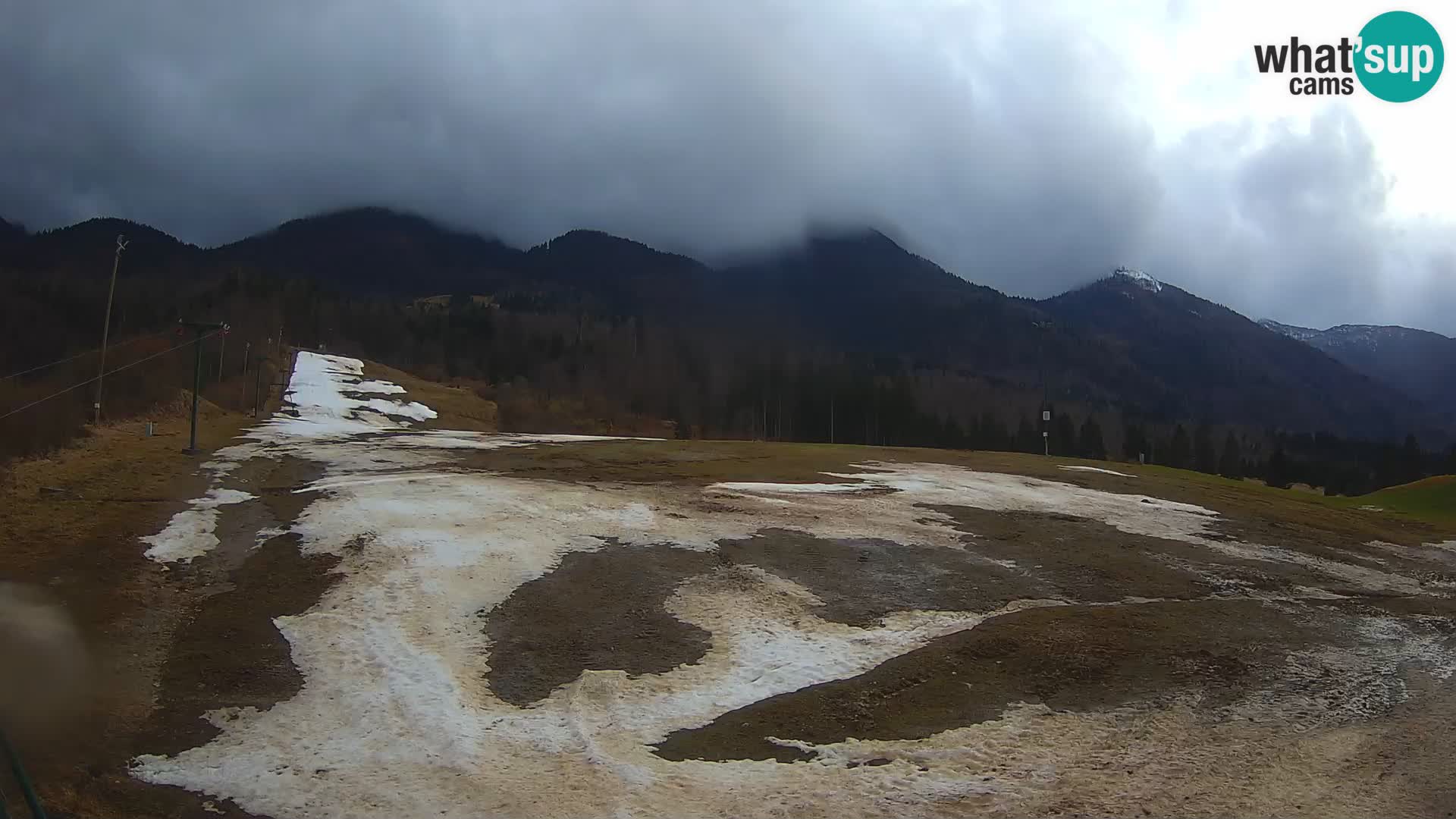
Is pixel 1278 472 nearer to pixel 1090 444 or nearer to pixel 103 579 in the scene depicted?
pixel 1090 444

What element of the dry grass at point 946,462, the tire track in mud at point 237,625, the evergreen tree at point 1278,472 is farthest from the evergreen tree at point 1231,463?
the tire track in mud at point 237,625

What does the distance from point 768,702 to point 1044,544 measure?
11.8 metres

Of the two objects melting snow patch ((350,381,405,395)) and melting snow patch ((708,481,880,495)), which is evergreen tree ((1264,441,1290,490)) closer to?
melting snow patch ((708,481,880,495))

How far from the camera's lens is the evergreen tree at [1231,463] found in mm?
109231

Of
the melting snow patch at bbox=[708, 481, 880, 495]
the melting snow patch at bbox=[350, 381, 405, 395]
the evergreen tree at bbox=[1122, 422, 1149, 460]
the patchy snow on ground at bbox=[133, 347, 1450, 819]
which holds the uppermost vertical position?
the melting snow patch at bbox=[350, 381, 405, 395]

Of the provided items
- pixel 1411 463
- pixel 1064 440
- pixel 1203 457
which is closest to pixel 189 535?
pixel 1064 440

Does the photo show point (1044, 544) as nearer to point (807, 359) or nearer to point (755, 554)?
point (755, 554)

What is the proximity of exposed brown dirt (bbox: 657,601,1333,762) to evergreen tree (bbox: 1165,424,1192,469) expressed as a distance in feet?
341

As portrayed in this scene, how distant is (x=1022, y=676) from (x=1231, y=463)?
122 meters

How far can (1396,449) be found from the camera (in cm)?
12975

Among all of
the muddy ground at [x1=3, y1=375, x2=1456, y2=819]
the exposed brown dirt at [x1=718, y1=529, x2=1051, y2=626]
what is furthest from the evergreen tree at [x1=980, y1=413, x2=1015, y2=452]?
the exposed brown dirt at [x1=718, y1=529, x2=1051, y2=626]

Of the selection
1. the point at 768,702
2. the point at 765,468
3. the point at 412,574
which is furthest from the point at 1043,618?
the point at 765,468

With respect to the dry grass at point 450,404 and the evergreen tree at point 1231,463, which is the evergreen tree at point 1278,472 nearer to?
the evergreen tree at point 1231,463

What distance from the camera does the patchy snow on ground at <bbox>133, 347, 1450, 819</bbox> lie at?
8.18 m
